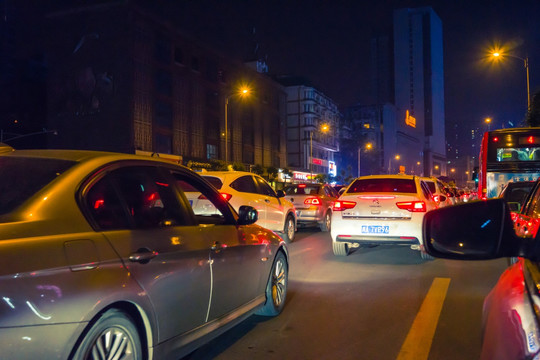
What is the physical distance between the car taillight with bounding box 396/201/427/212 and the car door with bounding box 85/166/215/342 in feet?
18.3

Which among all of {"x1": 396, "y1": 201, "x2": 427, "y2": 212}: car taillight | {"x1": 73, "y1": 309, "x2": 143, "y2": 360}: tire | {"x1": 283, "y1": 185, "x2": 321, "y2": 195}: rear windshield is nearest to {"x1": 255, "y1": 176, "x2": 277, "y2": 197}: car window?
{"x1": 396, "y1": 201, "x2": 427, "y2": 212}: car taillight

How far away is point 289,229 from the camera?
1237 cm

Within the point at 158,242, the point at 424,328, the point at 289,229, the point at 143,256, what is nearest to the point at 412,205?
the point at 424,328

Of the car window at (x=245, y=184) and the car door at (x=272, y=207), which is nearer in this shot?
the car window at (x=245, y=184)

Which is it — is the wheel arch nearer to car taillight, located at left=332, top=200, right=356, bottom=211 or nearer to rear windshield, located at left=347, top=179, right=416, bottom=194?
car taillight, located at left=332, top=200, right=356, bottom=211

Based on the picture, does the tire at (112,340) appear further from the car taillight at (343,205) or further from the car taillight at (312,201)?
the car taillight at (312,201)

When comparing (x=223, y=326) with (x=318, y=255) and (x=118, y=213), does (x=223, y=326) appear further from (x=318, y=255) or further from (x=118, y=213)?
(x=318, y=255)

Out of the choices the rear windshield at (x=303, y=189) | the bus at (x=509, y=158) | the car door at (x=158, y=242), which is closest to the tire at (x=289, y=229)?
the rear windshield at (x=303, y=189)

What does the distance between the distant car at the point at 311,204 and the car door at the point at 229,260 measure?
10.6m

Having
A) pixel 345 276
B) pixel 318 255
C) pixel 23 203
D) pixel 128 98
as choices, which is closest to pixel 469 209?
pixel 23 203

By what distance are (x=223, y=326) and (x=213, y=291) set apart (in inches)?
15.3

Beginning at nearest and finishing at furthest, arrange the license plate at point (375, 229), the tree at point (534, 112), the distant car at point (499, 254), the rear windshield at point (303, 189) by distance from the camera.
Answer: the distant car at point (499, 254), the license plate at point (375, 229), the rear windshield at point (303, 189), the tree at point (534, 112)

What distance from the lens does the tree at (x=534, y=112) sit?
2355 cm

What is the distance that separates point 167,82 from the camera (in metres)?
43.0
